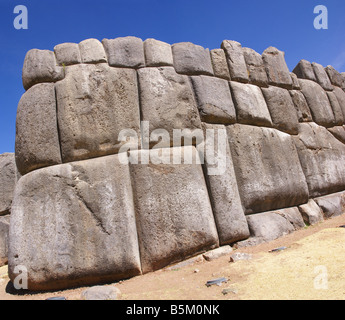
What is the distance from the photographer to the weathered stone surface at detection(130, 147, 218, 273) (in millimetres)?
3119

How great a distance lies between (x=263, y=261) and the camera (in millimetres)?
2842

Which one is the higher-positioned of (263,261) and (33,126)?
(33,126)

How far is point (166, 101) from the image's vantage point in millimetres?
3709

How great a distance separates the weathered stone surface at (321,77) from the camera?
20.0 feet

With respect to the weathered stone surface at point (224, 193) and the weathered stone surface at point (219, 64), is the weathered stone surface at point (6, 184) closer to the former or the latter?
the weathered stone surface at point (224, 193)

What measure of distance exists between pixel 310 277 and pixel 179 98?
259 cm

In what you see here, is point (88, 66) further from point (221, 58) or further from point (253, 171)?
point (253, 171)

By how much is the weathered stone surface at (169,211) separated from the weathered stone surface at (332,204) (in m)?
2.41

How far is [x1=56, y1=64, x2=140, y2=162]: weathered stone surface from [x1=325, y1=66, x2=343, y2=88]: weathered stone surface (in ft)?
16.7

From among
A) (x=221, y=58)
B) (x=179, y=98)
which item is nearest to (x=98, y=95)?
(x=179, y=98)

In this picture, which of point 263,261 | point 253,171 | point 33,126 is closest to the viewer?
point 263,261

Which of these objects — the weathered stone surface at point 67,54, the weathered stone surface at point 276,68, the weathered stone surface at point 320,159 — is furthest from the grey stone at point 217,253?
the weathered stone surface at point 276,68

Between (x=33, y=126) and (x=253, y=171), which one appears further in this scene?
(x=253, y=171)
